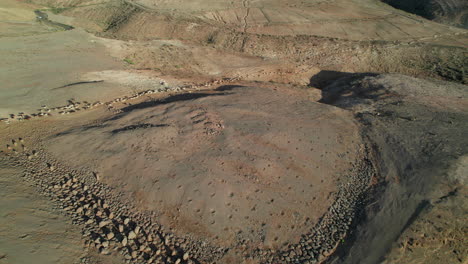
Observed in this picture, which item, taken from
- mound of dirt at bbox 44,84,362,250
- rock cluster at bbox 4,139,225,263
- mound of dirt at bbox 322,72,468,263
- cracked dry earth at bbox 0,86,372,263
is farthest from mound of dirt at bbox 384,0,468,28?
rock cluster at bbox 4,139,225,263

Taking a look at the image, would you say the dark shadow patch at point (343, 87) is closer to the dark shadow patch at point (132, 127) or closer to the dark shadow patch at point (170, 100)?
the dark shadow patch at point (170, 100)

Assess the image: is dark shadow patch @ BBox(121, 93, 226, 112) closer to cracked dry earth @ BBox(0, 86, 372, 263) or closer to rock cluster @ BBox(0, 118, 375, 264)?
cracked dry earth @ BBox(0, 86, 372, 263)

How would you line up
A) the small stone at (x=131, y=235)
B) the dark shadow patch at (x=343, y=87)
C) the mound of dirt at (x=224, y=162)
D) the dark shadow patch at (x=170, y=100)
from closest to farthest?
the small stone at (x=131, y=235)
the mound of dirt at (x=224, y=162)
the dark shadow patch at (x=170, y=100)
the dark shadow patch at (x=343, y=87)

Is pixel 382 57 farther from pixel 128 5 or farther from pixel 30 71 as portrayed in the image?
pixel 128 5

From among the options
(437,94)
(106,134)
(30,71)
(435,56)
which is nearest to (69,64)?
(30,71)

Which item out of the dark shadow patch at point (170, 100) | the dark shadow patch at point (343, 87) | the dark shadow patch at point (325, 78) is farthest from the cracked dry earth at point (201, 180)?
the dark shadow patch at point (325, 78)
